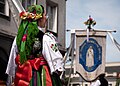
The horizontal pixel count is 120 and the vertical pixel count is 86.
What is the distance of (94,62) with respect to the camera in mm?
11508

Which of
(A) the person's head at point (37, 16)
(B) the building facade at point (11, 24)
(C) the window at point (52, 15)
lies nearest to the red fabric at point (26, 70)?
(A) the person's head at point (37, 16)

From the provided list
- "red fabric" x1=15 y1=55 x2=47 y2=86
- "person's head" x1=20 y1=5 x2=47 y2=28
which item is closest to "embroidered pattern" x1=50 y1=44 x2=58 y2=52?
"red fabric" x1=15 y1=55 x2=47 y2=86

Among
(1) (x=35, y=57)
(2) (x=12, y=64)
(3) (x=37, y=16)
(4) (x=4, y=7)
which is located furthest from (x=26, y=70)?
(4) (x=4, y=7)

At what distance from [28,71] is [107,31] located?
818 cm

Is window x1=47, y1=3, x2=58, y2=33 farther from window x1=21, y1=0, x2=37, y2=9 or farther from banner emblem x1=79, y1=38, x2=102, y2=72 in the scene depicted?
banner emblem x1=79, y1=38, x2=102, y2=72

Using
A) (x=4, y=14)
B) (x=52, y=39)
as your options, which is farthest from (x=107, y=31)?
(x=52, y=39)

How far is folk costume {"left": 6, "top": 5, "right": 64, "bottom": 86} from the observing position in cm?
381

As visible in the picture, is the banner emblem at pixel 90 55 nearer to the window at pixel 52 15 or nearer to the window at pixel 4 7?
the window at pixel 4 7

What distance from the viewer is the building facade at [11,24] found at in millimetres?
11453

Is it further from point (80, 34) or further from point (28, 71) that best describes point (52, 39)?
point (80, 34)

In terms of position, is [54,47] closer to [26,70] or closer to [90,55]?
[26,70]

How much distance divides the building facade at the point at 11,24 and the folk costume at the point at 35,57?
6154 millimetres

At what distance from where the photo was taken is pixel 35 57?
3.92 m

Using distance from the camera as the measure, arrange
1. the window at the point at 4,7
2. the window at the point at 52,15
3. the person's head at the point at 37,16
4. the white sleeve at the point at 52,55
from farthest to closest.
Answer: the window at the point at 52,15, the window at the point at 4,7, the person's head at the point at 37,16, the white sleeve at the point at 52,55
